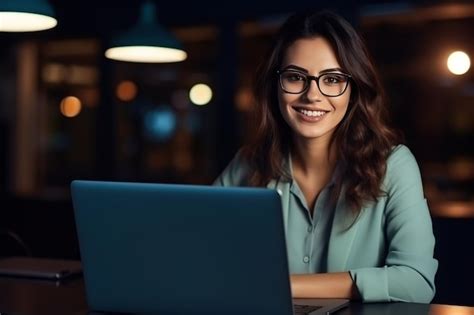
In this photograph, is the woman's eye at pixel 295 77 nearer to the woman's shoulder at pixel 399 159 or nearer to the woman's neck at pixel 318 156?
the woman's neck at pixel 318 156

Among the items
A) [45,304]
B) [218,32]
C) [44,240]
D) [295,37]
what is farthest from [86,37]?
[45,304]

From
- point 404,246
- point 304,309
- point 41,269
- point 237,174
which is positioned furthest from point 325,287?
point 41,269

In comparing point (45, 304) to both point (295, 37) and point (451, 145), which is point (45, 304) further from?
point (451, 145)

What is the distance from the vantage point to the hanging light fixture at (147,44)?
10.1 ft

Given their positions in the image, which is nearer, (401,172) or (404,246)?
(404,246)

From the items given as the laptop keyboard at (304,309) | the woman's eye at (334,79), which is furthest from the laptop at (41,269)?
the woman's eye at (334,79)

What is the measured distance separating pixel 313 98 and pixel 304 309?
0.70 m

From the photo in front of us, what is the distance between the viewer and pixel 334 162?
224 centimetres

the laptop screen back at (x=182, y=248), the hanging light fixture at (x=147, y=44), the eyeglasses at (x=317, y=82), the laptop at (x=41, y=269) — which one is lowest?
the laptop at (x=41, y=269)

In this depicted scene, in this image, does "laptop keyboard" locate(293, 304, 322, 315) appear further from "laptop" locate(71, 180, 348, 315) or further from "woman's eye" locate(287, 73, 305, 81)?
"woman's eye" locate(287, 73, 305, 81)

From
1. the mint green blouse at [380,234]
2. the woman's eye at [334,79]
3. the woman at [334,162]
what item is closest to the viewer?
the mint green blouse at [380,234]

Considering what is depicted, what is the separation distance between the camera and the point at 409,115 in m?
7.16

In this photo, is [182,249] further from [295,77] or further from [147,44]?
[147,44]

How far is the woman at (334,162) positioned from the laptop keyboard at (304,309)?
0.33m
